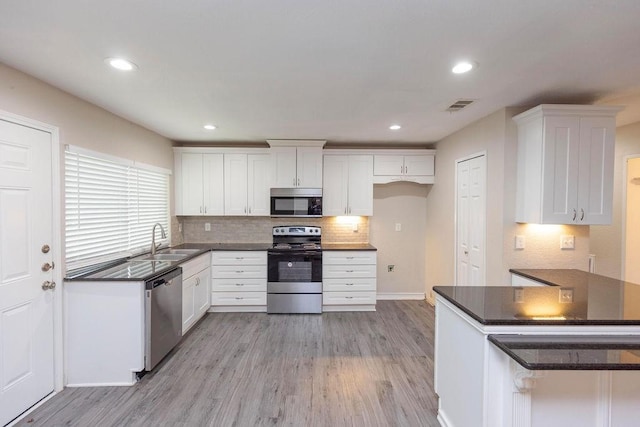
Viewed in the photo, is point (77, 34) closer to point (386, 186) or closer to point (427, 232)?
point (386, 186)

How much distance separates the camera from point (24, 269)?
2.25 meters

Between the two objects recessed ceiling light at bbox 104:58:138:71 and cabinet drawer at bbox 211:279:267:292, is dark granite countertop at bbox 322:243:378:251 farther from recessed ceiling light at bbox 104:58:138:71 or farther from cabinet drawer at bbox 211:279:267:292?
recessed ceiling light at bbox 104:58:138:71

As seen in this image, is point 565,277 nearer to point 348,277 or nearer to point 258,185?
point 348,277

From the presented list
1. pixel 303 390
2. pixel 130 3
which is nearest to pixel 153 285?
pixel 303 390

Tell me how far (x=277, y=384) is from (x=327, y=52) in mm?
2562

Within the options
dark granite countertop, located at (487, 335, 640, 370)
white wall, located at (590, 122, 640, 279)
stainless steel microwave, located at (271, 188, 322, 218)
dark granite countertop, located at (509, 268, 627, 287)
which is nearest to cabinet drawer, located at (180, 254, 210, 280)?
stainless steel microwave, located at (271, 188, 322, 218)

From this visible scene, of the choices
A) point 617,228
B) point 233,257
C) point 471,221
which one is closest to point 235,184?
point 233,257

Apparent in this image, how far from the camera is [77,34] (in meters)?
1.75

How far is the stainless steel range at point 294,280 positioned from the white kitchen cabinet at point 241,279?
0.39ft

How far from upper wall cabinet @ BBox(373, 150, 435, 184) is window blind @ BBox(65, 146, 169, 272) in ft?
9.99

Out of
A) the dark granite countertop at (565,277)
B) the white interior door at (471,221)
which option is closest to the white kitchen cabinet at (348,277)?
the white interior door at (471,221)

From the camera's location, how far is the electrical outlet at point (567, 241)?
300cm

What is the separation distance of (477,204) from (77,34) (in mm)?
3613

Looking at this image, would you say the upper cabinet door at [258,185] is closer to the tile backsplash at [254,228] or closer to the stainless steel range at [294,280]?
the tile backsplash at [254,228]
